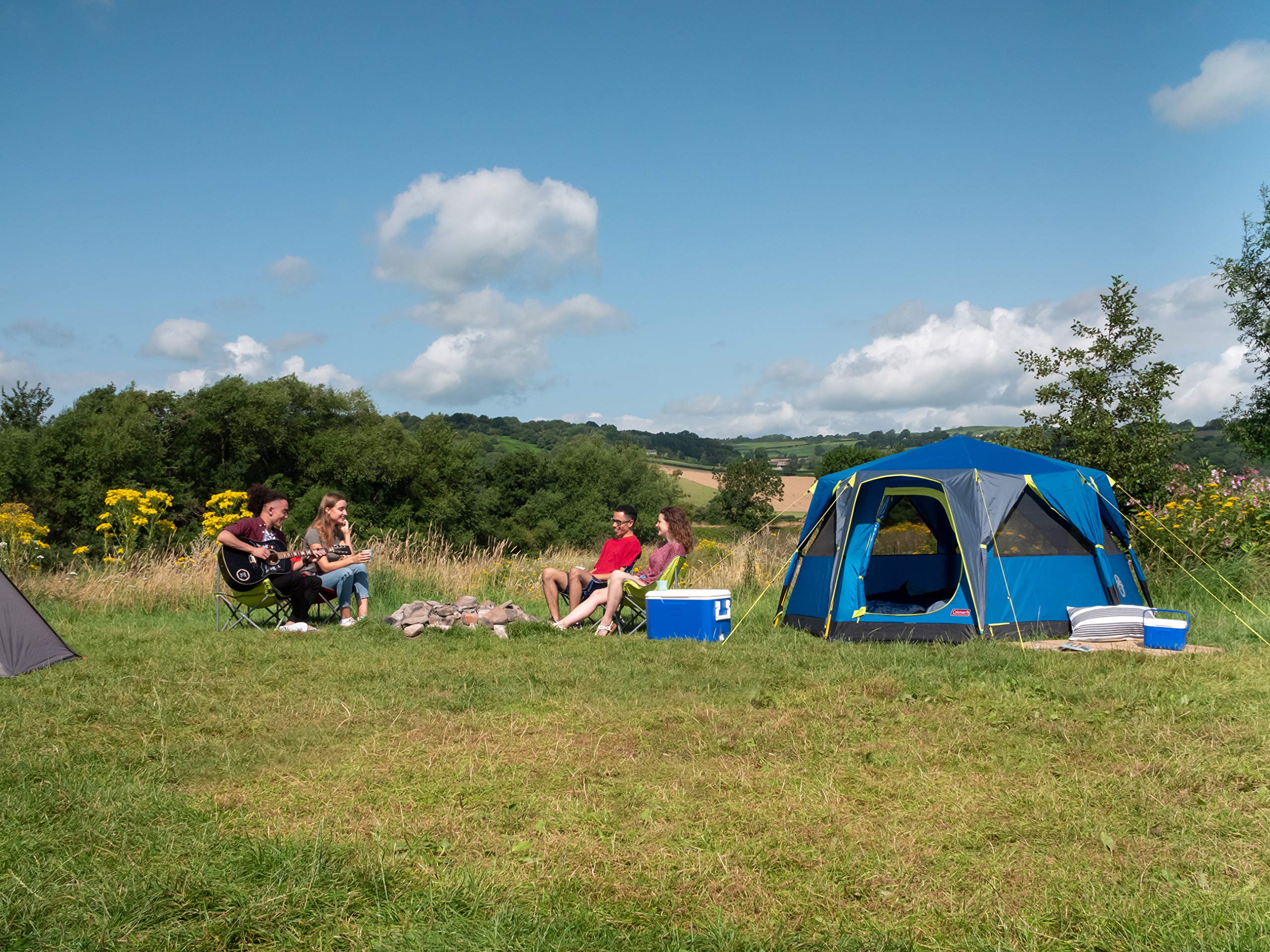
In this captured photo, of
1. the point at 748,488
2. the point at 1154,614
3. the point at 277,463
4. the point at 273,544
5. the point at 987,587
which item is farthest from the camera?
the point at 748,488

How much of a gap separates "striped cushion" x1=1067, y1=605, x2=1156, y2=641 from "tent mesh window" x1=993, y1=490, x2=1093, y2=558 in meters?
0.53

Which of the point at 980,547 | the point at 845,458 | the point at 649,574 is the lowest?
the point at 649,574

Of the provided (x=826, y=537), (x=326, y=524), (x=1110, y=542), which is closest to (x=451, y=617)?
(x=326, y=524)

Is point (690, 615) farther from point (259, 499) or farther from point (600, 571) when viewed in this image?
point (259, 499)

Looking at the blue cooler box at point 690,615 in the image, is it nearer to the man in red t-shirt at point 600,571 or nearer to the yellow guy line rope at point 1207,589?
the man in red t-shirt at point 600,571

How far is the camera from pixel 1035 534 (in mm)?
6836

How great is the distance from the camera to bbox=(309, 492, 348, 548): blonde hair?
7633 millimetres

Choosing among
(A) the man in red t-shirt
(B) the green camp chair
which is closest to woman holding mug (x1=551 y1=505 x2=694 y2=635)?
(A) the man in red t-shirt

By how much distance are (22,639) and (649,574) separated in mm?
4215

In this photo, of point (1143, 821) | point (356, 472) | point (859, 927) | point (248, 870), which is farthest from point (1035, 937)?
point (356, 472)

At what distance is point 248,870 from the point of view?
2.58m

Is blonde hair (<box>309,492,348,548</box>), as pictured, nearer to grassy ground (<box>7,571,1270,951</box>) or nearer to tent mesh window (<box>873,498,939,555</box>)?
grassy ground (<box>7,571,1270,951</box>)

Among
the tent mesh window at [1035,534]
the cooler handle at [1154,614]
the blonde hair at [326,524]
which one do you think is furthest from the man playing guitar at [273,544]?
the cooler handle at [1154,614]

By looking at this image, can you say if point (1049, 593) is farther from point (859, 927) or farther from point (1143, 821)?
point (859, 927)
